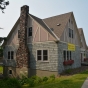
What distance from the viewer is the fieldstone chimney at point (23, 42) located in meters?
20.7

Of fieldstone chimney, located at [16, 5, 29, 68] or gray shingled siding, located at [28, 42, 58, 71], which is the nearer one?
gray shingled siding, located at [28, 42, 58, 71]

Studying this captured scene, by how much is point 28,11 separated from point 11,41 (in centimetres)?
593

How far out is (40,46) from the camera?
65.1ft

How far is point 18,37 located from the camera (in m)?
22.9

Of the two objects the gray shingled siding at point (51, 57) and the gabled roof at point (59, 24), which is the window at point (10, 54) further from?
the gabled roof at point (59, 24)

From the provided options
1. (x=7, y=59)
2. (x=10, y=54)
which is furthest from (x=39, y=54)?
(x=7, y=59)

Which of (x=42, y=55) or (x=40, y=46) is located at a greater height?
(x=40, y=46)

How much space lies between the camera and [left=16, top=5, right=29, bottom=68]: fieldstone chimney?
2074cm

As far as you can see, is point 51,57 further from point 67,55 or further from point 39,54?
point 67,55

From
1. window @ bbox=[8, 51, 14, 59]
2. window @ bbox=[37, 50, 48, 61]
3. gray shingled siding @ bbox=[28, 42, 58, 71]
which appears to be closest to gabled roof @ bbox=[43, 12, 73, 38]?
gray shingled siding @ bbox=[28, 42, 58, 71]

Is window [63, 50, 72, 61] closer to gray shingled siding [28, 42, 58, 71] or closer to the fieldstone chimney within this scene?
gray shingled siding [28, 42, 58, 71]

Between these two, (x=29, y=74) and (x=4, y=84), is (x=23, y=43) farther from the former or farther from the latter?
(x=4, y=84)

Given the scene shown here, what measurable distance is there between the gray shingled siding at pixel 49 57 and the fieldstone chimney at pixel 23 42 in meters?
0.87

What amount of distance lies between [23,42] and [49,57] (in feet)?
15.8
